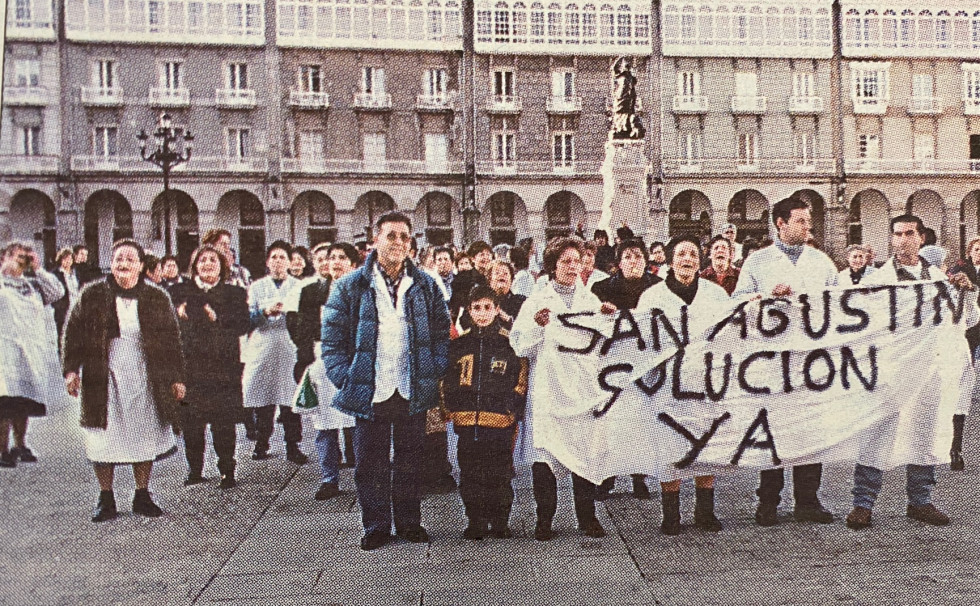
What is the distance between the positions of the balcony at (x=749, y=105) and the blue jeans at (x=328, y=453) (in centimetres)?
258

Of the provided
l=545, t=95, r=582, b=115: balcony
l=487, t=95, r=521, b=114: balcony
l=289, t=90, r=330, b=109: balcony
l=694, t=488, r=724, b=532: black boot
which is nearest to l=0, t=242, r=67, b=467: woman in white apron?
l=289, t=90, r=330, b=109: balcony

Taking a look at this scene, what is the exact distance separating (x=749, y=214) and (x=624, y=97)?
0.78m

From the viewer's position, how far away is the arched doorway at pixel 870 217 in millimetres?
4012

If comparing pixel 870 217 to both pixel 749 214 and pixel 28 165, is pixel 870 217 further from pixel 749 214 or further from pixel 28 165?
pixel 28 165

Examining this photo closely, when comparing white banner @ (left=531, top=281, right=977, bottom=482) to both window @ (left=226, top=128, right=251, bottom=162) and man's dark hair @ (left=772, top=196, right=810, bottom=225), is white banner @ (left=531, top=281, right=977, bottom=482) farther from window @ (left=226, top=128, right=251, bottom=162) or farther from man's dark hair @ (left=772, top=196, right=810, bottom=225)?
window @ (left=226, top=128, right=251, bottom=162)

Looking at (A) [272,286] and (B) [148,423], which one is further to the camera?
(A) [272,286]

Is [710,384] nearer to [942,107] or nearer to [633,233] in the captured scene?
[633,233]

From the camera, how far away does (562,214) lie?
160 inches

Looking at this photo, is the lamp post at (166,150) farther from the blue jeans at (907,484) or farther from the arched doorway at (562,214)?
the blue jeans at (907,484)

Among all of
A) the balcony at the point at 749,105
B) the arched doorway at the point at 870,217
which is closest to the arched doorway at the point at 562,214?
the balcony at the point at 749,105

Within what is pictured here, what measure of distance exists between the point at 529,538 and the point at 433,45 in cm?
226

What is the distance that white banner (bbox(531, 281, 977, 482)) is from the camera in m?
4.01

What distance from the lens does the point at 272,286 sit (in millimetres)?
4676

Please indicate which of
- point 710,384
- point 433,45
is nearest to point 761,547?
point 710,384
